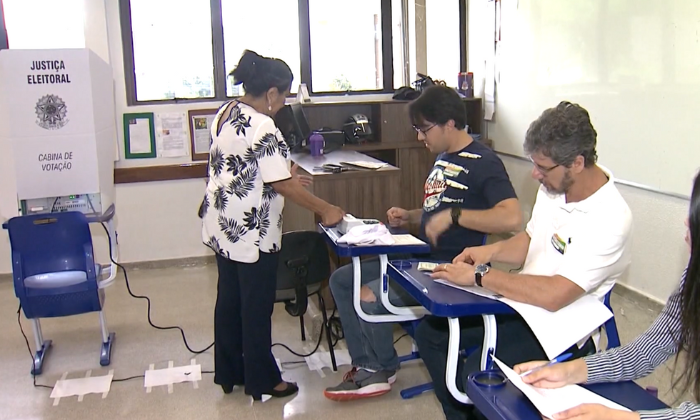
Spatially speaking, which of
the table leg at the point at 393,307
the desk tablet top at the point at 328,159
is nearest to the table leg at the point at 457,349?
the table leg at the point at 393,307

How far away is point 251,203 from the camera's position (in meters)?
2.50

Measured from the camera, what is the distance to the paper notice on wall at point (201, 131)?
4.77 m

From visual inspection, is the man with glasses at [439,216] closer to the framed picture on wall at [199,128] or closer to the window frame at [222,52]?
the framed picture on wall at [199,128]

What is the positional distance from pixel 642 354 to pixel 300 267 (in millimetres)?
1639

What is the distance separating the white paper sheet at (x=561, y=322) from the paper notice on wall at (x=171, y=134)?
349 cm

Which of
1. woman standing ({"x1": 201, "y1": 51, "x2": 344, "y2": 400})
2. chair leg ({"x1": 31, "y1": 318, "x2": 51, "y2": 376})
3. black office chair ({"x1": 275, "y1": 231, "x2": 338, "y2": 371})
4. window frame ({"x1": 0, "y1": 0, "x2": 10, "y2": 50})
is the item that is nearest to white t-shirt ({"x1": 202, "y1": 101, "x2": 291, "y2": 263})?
woman standing ({"x1": 201, "y1": 51, "x2": 344, "y2": 400})

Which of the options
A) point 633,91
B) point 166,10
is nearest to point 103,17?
point 166,10

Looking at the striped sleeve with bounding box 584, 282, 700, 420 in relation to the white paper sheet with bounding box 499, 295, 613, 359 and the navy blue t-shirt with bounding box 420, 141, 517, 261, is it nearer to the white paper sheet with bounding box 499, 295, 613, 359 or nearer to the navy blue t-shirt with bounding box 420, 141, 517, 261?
the white paper sheet with bounding box 499, 295, 613, 359

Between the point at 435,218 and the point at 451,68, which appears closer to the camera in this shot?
the point at 435,218

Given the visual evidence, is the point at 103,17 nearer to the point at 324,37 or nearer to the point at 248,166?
the point at 324,37

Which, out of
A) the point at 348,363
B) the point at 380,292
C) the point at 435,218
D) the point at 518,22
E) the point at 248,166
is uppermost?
the point at 518,22

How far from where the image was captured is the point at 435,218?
2.51 metres

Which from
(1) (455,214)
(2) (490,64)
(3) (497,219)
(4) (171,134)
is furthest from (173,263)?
(3) (497,219)

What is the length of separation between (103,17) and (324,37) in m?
1.59
